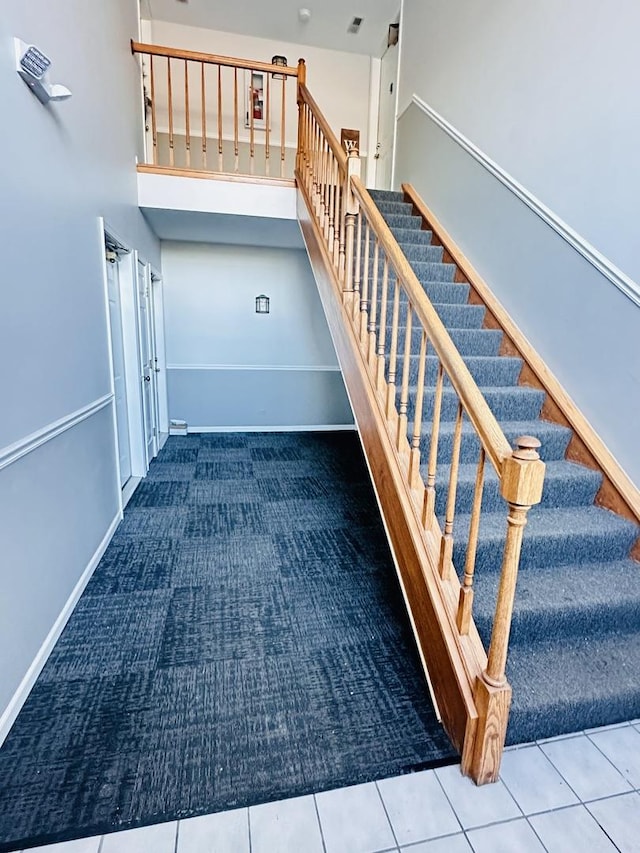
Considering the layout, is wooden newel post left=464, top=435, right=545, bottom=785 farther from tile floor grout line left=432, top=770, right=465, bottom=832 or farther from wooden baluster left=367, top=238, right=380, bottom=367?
wooden baluster left=367, top=238, right=380, bottom=367

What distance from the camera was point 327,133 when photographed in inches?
117

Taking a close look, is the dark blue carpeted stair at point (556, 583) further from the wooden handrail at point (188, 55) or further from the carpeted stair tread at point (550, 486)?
the wooden handrail at point (188, 55)

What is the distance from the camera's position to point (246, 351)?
212 inches

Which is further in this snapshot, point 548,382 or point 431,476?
point 548,382

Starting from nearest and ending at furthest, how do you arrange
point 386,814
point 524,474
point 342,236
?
point 524,474
point 386,814
point 342,236

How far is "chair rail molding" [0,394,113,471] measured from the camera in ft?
5.02

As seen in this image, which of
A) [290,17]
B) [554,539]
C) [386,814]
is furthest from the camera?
[290,17]

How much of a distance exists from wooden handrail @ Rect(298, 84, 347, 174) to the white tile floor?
2807mm

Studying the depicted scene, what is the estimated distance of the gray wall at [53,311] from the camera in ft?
5.13

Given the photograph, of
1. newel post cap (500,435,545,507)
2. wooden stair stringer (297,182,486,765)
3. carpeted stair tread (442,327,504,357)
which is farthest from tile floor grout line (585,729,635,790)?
carpeted stair tread (442,327,504,357)

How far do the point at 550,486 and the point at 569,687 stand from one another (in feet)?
3.02

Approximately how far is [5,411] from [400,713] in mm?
1702

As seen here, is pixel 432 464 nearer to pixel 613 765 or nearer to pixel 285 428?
pixel 613 765

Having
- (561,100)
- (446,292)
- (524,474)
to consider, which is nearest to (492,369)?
(446,292)
